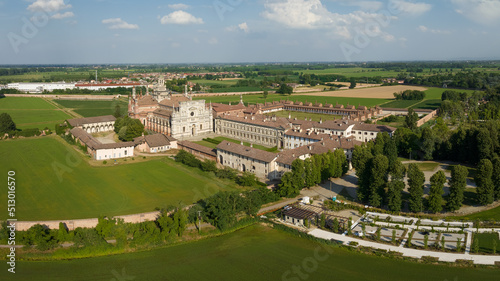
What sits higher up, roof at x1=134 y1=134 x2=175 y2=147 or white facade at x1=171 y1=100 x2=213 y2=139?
white facade at x1=171 y1=100 x2=213 y2=139

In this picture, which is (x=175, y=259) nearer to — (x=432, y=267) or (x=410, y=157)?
(x=432, y=267)

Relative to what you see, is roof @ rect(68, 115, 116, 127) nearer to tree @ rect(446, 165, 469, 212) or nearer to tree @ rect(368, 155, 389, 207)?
tree @ rect(368, 155, 389, 207)

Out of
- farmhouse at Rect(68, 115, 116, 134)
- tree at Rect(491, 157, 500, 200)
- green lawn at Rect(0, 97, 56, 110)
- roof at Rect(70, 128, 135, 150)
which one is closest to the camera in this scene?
tree at Rect(491, 157, 500, 200)

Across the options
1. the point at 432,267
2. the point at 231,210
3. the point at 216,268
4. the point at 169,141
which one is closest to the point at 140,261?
the point at 216,268

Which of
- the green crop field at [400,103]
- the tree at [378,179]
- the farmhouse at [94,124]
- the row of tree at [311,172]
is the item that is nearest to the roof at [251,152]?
the row of tree at [311,172]

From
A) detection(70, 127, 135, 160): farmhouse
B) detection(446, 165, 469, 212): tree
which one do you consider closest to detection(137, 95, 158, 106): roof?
detection(70, 127, 135, 160): farmhouse

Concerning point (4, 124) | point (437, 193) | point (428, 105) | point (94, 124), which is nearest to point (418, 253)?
point (437, 193)
